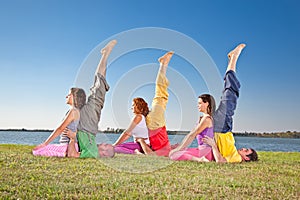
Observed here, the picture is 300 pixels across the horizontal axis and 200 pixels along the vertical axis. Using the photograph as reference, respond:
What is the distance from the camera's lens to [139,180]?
16.7 feet

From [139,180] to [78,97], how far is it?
11.3 feet

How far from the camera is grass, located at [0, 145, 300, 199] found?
4.27 m

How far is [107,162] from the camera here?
7.02 meters

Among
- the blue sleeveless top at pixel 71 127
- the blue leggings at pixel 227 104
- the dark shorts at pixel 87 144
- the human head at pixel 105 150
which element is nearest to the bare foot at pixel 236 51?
the blue leggings at pixel 227 104

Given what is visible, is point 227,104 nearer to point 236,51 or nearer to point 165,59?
point 236,51

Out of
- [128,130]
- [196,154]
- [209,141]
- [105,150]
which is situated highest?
[128,130]

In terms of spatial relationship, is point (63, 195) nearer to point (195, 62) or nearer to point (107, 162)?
point (107, 162)

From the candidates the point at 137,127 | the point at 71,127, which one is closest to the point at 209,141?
the point at 137,127

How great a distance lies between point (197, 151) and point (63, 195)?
4581mm

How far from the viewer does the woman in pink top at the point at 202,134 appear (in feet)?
25.5

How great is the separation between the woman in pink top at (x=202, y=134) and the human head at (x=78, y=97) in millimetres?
2282

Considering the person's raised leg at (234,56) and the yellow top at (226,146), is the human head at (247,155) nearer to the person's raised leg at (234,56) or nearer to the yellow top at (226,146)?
the yellow top at (226,146)

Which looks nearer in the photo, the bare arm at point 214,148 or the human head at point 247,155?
the bare arm at point 214,148

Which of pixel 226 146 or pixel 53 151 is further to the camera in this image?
pixel 53 151
